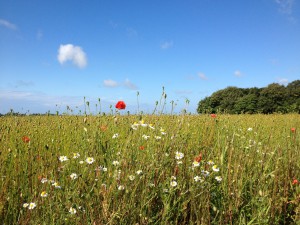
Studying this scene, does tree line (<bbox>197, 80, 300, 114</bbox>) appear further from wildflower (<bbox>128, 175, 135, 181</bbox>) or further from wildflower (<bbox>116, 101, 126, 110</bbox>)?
wildflower (<bbox>128, 175, 135, 181</bbox>)

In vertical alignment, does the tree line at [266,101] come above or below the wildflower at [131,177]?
above

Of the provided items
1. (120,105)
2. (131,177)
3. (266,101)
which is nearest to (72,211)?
(131,177)

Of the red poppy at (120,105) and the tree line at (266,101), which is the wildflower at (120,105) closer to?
the red poppy at (120,105)

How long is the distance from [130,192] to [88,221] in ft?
1.25

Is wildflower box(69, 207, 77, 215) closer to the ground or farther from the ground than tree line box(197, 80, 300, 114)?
closer to the ground

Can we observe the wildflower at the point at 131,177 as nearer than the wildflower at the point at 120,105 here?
Yes

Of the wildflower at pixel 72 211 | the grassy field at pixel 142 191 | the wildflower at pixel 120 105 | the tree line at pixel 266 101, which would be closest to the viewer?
the wildflower at pixel 72 211

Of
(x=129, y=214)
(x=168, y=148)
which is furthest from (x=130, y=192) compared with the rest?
(x=168, y=148)

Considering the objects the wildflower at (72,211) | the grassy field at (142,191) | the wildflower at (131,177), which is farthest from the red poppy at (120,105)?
the wildflower at (72,211)

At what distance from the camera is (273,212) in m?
2.61

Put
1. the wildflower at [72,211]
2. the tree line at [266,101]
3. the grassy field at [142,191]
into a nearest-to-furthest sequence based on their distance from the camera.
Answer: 1. the wildflower at [72,211]
2. the grassy field at [142,191]
3. the tree line at [266,101]

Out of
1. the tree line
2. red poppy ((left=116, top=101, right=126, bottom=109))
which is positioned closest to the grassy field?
red poppy ((left=116, top=101, right=126, bottom=109))

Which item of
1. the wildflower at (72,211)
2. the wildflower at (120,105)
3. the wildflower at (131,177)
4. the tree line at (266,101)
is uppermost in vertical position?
the tree line at (266,101)

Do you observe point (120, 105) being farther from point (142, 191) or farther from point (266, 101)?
point (266, 101)
